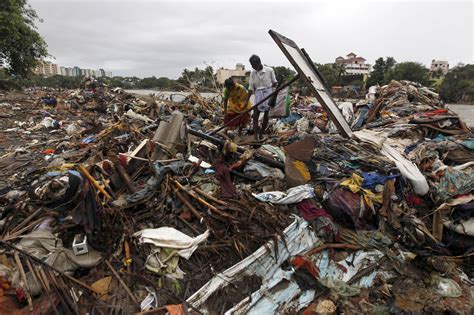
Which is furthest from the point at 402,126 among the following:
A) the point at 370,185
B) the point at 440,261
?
the point at 440,261

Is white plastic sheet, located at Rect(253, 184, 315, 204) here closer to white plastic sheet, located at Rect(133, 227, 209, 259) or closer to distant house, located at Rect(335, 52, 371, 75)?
white plastic sheet, located at Rect(133, 227, 209, 259)

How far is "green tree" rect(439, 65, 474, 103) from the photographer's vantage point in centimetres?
3297

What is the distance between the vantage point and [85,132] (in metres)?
6.68

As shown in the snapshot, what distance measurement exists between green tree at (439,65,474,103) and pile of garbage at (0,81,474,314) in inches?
1389

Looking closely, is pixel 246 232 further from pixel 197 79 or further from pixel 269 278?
pixel 197 79

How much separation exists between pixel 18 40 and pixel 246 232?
64.2 feet

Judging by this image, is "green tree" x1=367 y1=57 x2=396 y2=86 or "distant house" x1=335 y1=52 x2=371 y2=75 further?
"distant house" x1=335 y1=52 x2=371 y2=75

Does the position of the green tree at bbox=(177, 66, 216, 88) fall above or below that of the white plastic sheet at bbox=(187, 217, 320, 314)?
above

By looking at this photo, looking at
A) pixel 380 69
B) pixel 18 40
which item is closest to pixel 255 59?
pixel 18 40

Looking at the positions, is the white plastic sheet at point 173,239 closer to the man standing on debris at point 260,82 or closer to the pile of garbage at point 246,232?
the pile of garbage at point 246,232

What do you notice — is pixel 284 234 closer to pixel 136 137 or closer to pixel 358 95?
pixel 136 137

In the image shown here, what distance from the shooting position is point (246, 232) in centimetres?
265

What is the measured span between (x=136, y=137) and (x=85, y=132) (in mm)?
2623

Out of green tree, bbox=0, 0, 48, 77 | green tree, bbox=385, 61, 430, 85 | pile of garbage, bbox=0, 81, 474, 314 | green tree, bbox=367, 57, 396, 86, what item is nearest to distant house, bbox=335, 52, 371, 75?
green tree, bbox=367, 57, 396, 86
